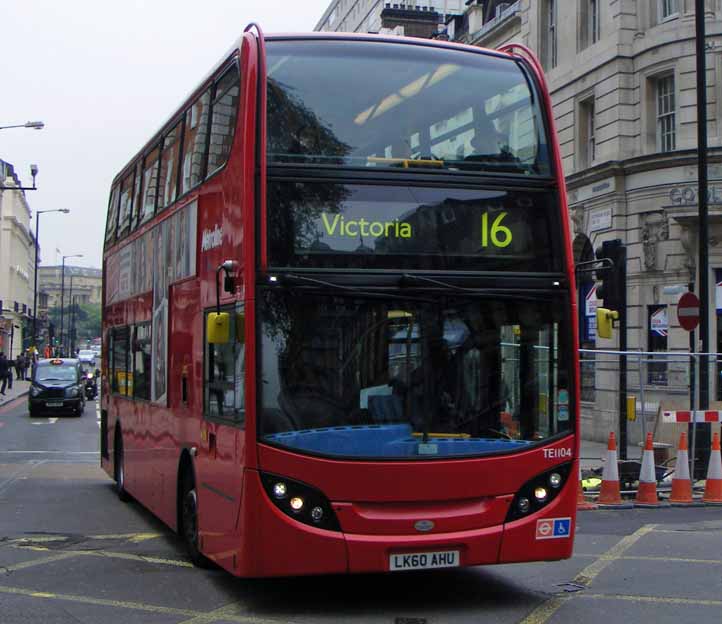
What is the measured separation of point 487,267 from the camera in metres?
8.20

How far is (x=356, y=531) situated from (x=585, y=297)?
2344 centimetres

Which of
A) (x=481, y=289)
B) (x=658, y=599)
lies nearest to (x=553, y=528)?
(x=658, y=599)

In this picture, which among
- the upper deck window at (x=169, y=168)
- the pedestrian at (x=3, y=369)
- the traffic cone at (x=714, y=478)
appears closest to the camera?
the upper deck window at (x=169, y=168)

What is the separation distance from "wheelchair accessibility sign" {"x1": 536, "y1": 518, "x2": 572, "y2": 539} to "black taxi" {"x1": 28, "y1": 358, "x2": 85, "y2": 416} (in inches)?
1206

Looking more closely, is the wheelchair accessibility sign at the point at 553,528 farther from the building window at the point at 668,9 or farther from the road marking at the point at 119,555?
the building window at the point at 668,9

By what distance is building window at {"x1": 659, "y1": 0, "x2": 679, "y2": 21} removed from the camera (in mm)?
27188

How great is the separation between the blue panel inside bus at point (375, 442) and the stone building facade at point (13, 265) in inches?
3300

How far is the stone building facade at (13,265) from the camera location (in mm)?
96438

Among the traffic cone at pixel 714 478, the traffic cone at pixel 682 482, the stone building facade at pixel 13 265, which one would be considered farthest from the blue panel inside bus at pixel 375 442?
the stone building facade at pixel 13 265

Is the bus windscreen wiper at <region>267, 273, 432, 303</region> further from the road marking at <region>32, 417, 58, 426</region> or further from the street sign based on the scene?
the road marking at <region>32, 417, 58, 426</region>

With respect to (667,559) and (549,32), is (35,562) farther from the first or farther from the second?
→ (549,32)

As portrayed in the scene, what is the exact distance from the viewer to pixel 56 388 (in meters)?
37.0

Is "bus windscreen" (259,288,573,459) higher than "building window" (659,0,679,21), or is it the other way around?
"building window" (659,0,679,21)

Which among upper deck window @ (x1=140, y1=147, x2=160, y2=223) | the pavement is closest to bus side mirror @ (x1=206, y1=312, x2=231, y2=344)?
upper deck window @ (x1=140, y1=147, x2=160, y2=223)
